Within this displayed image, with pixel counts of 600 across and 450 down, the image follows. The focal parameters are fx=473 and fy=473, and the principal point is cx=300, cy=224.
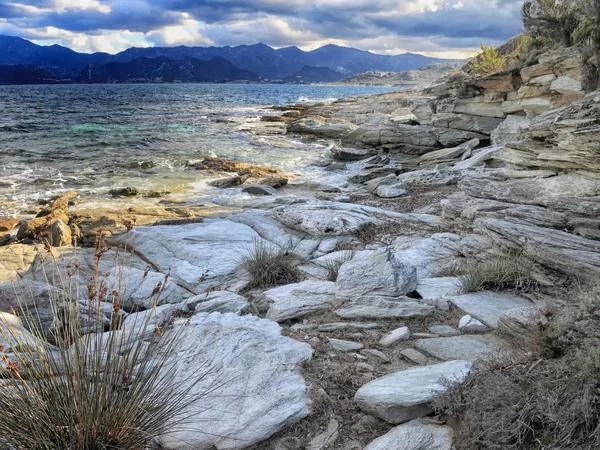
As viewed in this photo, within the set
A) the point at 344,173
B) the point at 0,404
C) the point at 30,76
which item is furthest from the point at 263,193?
the point at 30,76

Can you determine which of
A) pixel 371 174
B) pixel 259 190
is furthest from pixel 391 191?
pixel 259 190

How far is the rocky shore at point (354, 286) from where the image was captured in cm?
319

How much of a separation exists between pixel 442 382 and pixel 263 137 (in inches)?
1041

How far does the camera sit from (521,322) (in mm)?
3996

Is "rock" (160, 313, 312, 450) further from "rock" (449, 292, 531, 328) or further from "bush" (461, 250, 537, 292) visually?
"bush" (461, 250, 537, 292)

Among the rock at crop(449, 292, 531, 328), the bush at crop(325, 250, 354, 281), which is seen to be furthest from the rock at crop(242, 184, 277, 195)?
the rock at crop(449, 292, 531, 328)

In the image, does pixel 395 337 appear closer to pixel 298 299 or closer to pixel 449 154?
pixel 298 299

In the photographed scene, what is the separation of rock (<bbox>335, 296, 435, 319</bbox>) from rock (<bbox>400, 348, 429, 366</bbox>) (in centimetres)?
69

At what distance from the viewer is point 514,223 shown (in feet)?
20.8

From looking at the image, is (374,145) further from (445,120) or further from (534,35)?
(534,35)

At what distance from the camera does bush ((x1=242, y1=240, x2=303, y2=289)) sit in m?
6.13

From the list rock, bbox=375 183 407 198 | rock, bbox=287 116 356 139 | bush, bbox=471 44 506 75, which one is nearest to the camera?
rock, bbox=375 183 407 198

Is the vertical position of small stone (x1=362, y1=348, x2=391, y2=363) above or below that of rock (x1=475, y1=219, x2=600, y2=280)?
below

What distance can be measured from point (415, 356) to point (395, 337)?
0.35 meters
